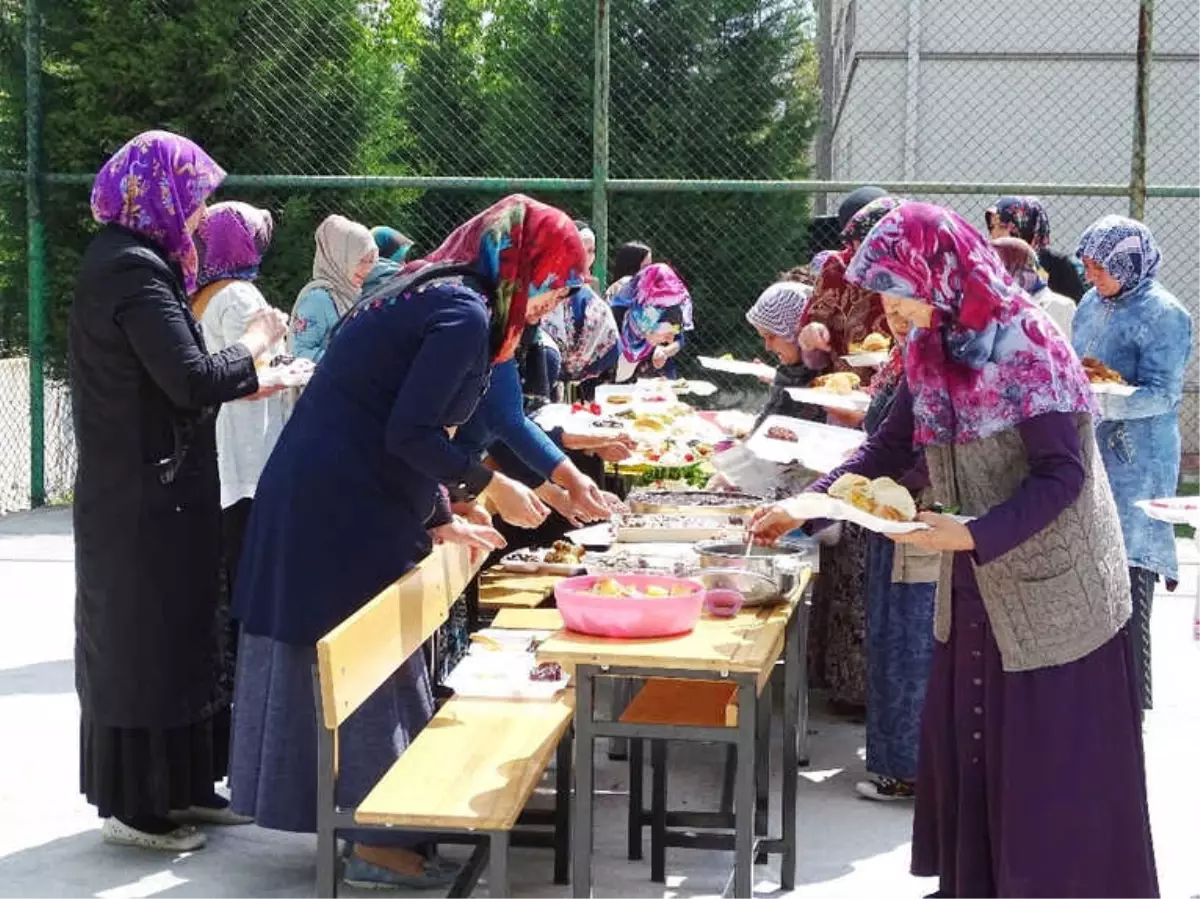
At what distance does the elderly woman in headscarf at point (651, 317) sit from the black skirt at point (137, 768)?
5827 millimetres

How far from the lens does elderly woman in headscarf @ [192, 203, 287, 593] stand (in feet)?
17.8

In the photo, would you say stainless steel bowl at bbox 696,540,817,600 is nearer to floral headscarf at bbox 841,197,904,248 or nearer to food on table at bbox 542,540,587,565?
food on table at bbox 542,540,587,565

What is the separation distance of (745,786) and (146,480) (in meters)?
1.82

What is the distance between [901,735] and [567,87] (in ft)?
25.9

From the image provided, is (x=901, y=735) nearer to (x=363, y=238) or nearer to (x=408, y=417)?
(x=408, y=417)

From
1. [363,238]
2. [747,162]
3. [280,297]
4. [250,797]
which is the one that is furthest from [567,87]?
[250,797]

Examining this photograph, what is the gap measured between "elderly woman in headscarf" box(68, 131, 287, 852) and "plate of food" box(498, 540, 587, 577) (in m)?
1.02

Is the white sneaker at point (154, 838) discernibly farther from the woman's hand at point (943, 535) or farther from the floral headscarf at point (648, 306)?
Answer: the floral headscarf at point (648, 306)

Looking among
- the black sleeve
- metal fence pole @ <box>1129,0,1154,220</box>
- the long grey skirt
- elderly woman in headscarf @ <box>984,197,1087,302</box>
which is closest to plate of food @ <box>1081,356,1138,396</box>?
elderly woman in headscarf @ <box>984,197,1087,302</box>

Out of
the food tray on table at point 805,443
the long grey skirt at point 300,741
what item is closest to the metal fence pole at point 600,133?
the food tray on table at point 805,443

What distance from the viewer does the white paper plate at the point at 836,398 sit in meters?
5.34

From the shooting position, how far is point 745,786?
3697 mm

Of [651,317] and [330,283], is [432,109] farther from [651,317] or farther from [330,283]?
[330,283]

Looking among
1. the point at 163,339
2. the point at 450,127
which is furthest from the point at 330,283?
the point at 450,127
